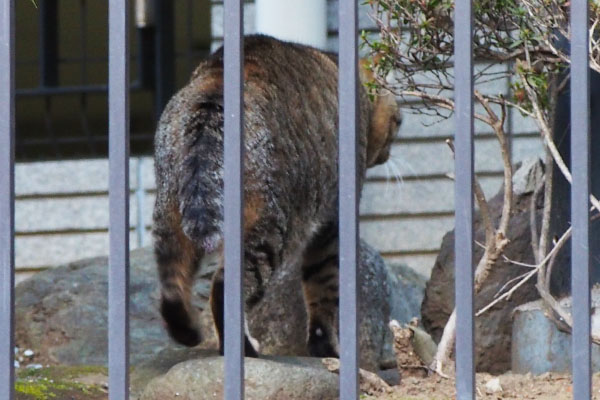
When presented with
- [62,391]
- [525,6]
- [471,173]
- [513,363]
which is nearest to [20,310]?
[62,391]

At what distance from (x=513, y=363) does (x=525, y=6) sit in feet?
5.59

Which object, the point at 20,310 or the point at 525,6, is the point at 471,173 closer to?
the point at 525,6

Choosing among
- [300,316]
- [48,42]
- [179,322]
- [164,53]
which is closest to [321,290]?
[300,316]

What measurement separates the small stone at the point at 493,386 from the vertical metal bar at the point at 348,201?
73.4 inches

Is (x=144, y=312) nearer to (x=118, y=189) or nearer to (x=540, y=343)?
(x=540, y=343)

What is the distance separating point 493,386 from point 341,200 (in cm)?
200

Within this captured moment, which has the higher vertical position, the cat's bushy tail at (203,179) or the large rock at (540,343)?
the cat's bushy tail at (203,179)

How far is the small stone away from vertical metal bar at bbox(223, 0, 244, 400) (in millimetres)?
1924

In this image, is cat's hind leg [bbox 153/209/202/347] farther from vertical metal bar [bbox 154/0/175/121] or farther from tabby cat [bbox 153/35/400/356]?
vertical metal bar [bbox 154/0/175/121]

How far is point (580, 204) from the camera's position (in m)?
2.42

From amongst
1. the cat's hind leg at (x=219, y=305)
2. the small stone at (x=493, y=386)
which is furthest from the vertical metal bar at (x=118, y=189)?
the cat's hind leg at (x=219, y=305)

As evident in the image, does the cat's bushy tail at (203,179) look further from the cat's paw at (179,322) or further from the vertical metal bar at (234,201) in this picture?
the vertical metal bar at (234,201)
